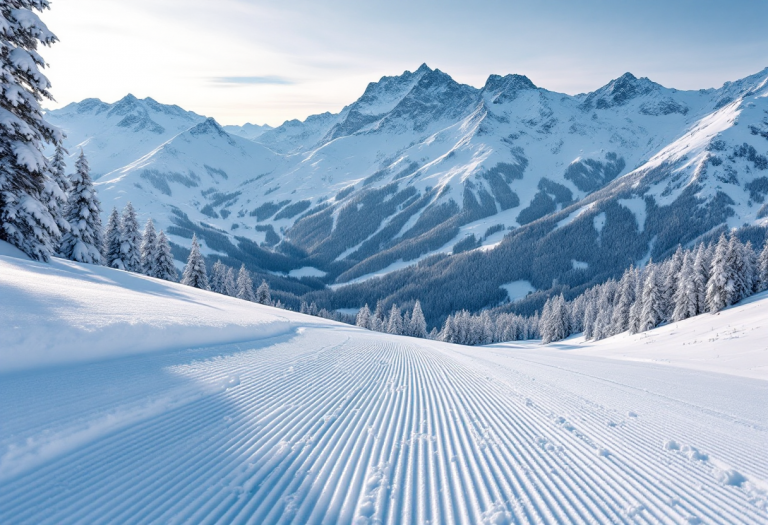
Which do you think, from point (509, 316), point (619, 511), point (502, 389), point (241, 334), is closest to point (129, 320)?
point (241, 334)

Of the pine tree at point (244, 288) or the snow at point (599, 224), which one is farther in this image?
the snow at point (599, 224)

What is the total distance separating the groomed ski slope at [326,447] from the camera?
11.8ft

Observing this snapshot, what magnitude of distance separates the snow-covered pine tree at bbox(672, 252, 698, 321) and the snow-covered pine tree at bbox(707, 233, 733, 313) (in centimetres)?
204

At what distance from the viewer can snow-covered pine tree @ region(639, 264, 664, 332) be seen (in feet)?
149

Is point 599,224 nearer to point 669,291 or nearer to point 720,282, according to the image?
point 669,291

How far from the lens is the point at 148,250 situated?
40281 millimetres

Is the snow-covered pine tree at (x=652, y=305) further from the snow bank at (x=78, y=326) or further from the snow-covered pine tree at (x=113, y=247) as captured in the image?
the snow-covered pine tree at (x=113, y=247)

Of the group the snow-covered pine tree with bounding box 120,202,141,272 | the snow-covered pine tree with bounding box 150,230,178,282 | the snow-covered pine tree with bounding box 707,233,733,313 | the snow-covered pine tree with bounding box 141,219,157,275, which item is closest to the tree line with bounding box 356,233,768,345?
the snow-covered pine tree with bounding box 707,233,733,313

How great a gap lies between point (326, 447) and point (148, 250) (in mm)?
43875

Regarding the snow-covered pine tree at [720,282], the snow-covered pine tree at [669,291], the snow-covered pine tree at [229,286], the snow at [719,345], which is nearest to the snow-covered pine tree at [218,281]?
the snow-covered pine tree at [229,286]

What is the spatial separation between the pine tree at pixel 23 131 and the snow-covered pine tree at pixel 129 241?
22834mm

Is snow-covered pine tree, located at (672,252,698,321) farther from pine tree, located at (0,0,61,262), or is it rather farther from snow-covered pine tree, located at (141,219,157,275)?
snow-covered pine tree, located at (141,219,157,275)

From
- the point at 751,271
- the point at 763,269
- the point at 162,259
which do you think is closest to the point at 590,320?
the point at 763,269

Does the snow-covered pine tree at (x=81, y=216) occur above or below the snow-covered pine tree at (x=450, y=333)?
above
